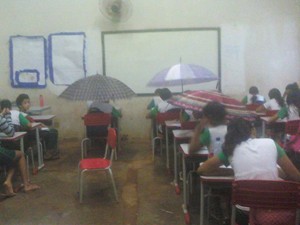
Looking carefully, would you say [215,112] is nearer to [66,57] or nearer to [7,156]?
[7,156]

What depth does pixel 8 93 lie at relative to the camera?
24.3 feet

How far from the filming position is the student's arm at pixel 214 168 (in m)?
2.42

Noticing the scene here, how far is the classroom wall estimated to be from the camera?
712cm

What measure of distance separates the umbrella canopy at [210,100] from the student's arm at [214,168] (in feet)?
2.08

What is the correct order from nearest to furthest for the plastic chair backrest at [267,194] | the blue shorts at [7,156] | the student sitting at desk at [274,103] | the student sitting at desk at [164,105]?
1. the plastic chair backrest at [267,194]
2. the blue shorts at [7,156]
3. the student sitting at desk at [164,105]
4. the student sitting at desk at [274,103]

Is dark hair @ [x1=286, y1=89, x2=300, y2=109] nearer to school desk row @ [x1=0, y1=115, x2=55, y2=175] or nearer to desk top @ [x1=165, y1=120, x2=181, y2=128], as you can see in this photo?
desk top @ [x1=165, y1=120, x2=181, y2=128]

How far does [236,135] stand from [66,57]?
5.59 meters

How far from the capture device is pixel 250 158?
86.8 inches

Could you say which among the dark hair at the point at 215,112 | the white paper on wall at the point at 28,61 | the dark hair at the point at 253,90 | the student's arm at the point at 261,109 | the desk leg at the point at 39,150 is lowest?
the desk leg at the point at 39,150

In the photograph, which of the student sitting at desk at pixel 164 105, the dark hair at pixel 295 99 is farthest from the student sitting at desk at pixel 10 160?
the dark hair at pixel 295 99

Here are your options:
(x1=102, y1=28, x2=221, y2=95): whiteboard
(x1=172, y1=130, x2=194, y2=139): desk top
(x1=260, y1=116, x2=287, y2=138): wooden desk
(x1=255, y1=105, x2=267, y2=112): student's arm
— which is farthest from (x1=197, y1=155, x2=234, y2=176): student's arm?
(x1=102, y1=28, x2=221, y2=95): whiteboard

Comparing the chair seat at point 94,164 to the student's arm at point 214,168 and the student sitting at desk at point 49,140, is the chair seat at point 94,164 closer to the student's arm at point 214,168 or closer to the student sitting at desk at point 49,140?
A: the student's arm at point 214,168

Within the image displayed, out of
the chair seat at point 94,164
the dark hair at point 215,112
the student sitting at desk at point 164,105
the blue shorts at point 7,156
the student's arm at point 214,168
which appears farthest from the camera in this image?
the student sitting at desk at point 164,105

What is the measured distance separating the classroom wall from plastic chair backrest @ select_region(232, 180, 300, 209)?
5.48m
